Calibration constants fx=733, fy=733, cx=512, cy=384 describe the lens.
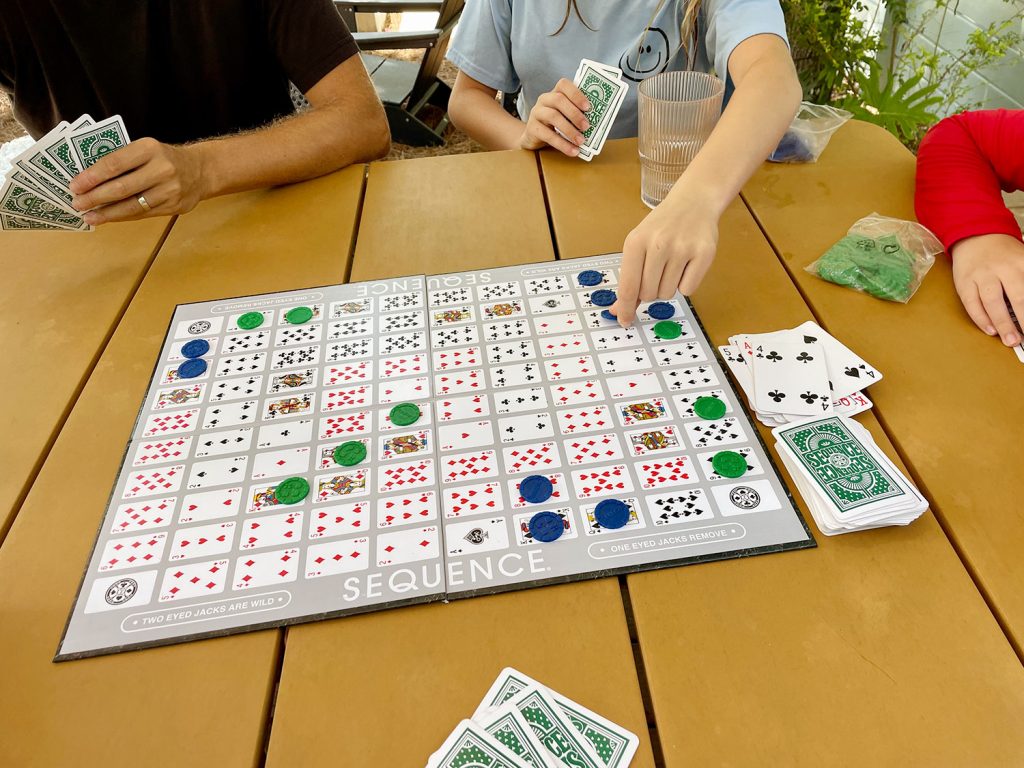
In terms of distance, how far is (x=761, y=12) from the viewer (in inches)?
48.4

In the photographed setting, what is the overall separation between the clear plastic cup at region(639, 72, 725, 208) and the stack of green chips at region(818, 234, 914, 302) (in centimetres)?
26

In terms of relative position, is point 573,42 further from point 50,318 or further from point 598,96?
point 50,318

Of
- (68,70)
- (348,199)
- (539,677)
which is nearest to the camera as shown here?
(539,677)

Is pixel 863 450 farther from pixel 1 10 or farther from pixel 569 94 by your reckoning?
pixel 1 10

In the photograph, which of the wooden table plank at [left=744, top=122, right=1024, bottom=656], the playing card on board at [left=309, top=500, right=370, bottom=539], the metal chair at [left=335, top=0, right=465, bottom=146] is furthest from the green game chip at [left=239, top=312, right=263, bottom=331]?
the metal chair at [left=335, top=0, right=465, bottom=146]

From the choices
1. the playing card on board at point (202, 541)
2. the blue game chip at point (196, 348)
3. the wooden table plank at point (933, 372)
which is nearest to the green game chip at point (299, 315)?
the blue game chip at point (196, 348)

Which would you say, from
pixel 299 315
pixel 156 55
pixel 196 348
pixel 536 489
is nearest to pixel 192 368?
pixel 196 348

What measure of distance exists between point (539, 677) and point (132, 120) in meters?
1.43

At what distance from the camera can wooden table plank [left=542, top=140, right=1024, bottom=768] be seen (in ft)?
1.82

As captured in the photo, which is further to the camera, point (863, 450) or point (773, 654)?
point (863, 450)

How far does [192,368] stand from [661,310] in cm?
61

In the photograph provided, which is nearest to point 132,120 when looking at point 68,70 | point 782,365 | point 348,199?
point 68,70

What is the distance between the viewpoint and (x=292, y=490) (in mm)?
753

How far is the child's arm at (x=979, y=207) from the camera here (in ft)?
3.02
